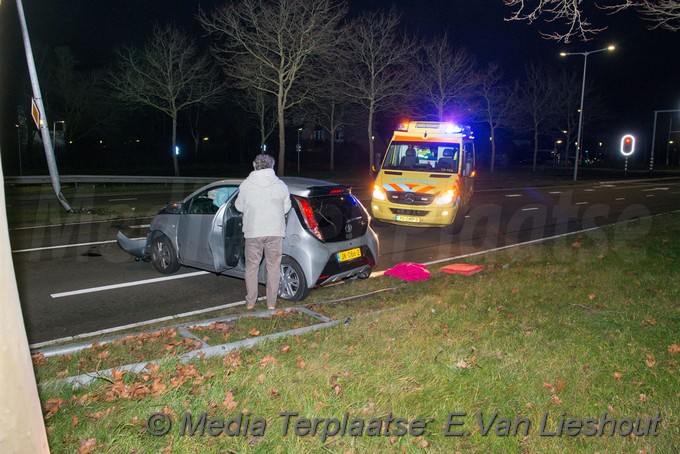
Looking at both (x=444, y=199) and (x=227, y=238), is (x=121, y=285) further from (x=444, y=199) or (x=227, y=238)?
(x=444, y=199)

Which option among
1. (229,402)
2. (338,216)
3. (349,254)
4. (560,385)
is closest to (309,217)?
(338,216)

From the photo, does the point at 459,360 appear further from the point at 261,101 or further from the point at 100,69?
the point at 100,69

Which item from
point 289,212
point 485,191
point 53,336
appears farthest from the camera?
point 485,191

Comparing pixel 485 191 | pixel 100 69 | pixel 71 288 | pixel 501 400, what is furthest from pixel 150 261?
pixel 100 69

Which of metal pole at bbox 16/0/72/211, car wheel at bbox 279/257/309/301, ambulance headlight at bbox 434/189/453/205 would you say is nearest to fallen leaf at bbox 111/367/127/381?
car wheel at bbox 279/257/309/301

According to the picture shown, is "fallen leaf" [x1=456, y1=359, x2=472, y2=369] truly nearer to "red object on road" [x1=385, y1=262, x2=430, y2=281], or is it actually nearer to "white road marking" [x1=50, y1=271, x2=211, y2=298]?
"red object on road" [x1=385, y1=262, x2=430, y2=281]

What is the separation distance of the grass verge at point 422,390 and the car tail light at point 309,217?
44.3 inches

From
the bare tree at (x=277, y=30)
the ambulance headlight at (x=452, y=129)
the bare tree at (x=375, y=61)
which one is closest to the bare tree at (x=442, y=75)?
the bare tree at (x=375, y=61)

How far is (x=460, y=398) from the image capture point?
3934 mm

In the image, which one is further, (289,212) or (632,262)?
(632,262)

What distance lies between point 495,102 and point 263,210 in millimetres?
43049

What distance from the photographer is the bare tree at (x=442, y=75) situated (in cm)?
3675

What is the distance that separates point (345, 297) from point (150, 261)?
4.22 m

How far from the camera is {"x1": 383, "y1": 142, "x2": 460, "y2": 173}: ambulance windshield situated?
12874mm
